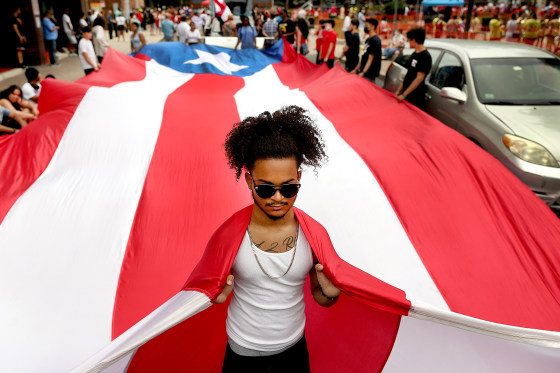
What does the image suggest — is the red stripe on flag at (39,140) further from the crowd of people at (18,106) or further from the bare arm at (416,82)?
the bare arm at (416,82)

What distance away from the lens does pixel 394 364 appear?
2.43 metres

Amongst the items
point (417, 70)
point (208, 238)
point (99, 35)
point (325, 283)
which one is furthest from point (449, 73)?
point (99, 35)

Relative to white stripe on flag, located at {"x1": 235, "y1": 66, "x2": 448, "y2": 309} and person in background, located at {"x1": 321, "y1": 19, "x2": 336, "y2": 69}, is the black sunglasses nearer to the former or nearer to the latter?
white stripe on flag, located at {"x1": 235, "y1": 66, "x2": 448, "y2": 309}

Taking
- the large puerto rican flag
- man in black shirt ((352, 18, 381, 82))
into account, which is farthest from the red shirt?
the large puerto rican flag

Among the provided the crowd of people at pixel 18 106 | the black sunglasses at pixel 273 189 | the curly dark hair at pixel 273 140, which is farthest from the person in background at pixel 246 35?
the black sunglasses at pixel 273 189

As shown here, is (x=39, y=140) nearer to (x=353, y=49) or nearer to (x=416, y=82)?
(x=416, y=82)

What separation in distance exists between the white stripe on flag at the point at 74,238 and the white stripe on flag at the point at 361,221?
1312 millimetres

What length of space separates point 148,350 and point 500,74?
17.2 ft

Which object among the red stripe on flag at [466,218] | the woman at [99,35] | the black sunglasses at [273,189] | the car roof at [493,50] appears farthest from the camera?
the woman at [99,35]

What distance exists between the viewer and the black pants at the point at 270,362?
6.10ft

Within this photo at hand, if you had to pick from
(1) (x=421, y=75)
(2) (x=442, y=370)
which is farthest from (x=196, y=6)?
(2) (x=442, y=370)

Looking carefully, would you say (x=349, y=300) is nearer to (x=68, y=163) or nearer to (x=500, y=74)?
(x=68, y=163)

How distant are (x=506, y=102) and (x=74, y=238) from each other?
4.74m

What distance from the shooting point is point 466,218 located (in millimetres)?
3248
